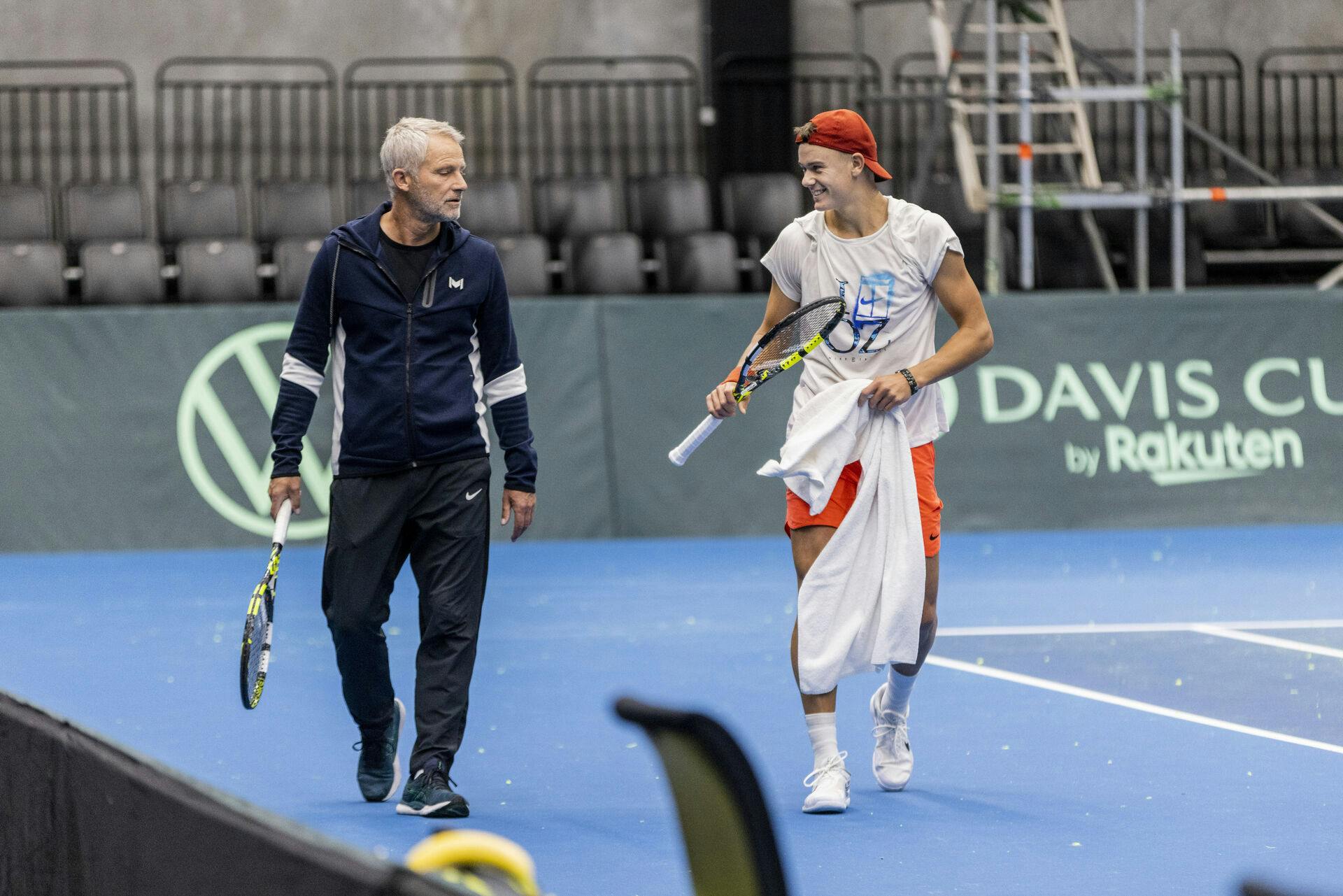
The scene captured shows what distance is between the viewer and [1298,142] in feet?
59.4

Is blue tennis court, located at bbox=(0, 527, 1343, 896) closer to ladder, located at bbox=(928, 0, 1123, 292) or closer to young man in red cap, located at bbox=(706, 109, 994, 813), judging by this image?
young man in red cap, located at bbox=(706, 109, 994, 813)

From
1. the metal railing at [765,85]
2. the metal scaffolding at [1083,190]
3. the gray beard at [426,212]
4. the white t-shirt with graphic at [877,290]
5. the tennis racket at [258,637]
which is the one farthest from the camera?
the metal railing at [765,85]

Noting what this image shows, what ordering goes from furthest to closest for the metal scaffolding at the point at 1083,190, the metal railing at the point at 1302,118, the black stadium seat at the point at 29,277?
1. the metal railing at the point at 1302,118
2. the black stadium seat at the point at 29,277
3. the metal scaffolding at the point at 1083,190

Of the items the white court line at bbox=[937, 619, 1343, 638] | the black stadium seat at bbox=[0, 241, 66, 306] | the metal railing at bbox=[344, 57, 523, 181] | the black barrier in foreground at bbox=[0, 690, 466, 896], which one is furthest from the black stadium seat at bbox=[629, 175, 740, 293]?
the black barrier in foreground at bbox=[0, 690, 466, 896]

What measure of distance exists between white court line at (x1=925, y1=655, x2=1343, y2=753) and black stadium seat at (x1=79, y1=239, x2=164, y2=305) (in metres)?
8.99

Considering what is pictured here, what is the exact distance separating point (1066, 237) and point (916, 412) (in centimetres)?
1092

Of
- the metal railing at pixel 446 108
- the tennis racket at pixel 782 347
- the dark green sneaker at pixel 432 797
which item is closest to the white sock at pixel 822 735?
the tennis racket at pixel 782 347

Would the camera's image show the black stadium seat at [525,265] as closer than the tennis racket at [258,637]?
No

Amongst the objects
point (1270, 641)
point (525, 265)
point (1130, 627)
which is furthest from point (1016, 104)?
point (1270, 641)

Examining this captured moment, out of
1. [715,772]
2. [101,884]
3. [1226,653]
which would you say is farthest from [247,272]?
[715,772]

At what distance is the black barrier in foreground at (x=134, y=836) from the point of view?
2.54m

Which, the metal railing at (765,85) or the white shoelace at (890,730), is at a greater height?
the metal railing at (765,85)

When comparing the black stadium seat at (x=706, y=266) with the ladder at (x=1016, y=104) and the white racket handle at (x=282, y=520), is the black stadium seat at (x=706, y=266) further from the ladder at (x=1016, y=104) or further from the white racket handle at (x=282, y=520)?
the white racket handle at (x=282, y=520)

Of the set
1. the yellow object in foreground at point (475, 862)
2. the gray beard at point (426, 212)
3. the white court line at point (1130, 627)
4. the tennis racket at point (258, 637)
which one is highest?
the gray beard at point (426, 212)
